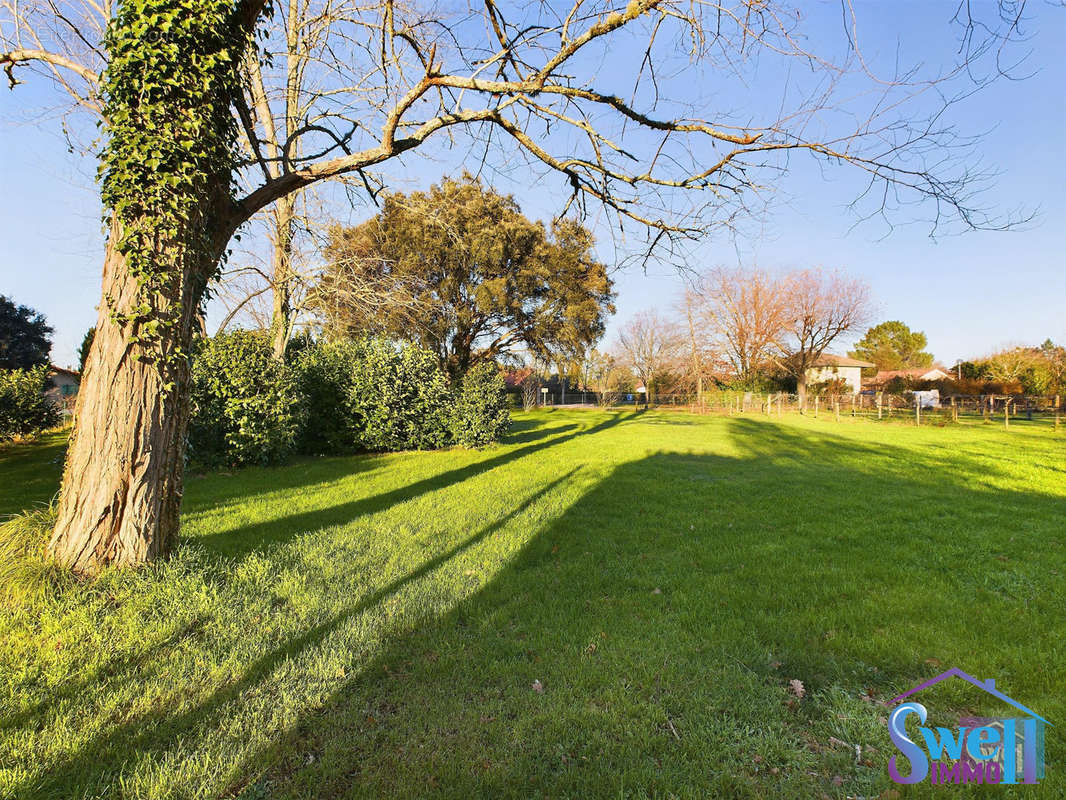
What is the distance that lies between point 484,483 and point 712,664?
228 inches

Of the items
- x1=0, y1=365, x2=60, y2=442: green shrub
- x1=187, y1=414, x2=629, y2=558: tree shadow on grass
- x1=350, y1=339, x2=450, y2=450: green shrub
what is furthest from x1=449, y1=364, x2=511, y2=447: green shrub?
x1=0, y1=365, x2=60, y2=442: green shrub

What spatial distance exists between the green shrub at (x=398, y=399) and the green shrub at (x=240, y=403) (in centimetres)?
201

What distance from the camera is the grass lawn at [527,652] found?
1.95 metres

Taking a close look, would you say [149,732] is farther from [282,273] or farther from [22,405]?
[22,405]

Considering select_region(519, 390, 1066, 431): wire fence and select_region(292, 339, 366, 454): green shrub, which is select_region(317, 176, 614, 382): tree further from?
select_region(519, 390, 1066, 431): wire fence

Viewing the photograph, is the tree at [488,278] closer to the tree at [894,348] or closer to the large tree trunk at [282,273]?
the large tree trunk at [282,273]

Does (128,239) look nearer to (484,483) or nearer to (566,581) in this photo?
(566,581)

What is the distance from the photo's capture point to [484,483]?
820 centimetres

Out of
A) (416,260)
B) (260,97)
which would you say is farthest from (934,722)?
(416,260)

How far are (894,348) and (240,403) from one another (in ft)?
257

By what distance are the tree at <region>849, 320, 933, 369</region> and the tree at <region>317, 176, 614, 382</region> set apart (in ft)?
190

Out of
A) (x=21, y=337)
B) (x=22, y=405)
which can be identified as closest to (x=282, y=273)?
(x=22, y=405)

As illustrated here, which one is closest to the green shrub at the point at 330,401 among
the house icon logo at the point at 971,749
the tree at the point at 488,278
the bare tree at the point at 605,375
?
the tree at the point at 488,278

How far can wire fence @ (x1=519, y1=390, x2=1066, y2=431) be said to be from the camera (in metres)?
22.8
